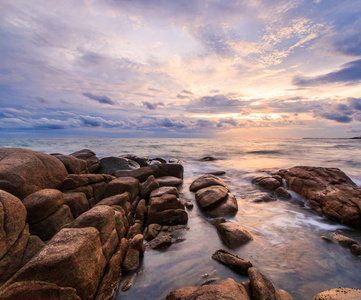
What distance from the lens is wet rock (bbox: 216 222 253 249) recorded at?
4.80 meters

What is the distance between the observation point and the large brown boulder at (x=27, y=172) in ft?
14.3

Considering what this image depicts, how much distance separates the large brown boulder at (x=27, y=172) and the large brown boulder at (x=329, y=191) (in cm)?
954

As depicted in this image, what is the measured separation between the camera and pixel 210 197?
23.3 ft

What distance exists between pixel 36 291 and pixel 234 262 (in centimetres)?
352

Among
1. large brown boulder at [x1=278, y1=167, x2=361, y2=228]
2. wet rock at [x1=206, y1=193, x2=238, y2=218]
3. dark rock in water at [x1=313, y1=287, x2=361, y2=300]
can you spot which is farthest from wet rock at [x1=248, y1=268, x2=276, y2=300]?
large brown boulder at [x1=278, y1=167, x2=361, y2=228]

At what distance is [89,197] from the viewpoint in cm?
581

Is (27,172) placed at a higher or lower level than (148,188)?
higher

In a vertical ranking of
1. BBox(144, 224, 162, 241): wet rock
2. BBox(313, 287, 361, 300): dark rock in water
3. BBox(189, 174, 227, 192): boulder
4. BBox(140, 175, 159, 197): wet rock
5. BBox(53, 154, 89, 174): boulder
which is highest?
BBox(53, 154, 89, 174): boulder

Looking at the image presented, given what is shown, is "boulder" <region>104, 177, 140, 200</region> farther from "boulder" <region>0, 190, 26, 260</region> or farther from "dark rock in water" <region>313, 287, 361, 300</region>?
"dark rock in water" <region>313, 287, 361, 300</region>

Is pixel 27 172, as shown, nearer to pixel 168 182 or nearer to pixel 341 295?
pixel 168 182

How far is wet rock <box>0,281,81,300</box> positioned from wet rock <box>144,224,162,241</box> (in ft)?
8.57

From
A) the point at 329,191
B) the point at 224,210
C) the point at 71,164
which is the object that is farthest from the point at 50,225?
the point at 329,191

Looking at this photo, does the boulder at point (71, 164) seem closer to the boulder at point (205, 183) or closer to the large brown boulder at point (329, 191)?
the boulder at point (205, 183)

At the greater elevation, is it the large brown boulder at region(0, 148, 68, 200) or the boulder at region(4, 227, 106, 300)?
the large brown boulder at region(0, 148, 68, 200)
